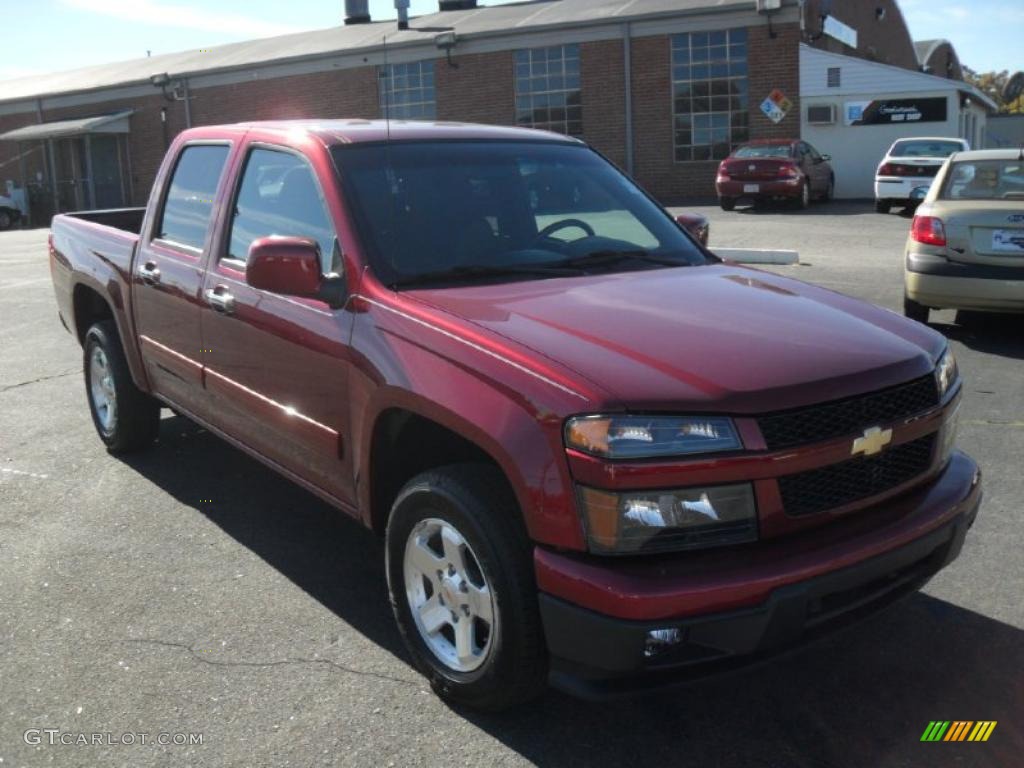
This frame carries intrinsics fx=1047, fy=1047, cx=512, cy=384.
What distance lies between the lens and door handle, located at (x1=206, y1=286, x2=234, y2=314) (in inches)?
167

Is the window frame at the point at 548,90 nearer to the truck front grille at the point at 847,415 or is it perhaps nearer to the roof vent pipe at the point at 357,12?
the roof vent pipe at the point at 357,12

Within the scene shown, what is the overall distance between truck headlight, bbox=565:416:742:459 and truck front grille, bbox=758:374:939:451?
0.43ft

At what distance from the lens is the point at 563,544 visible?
272 cm

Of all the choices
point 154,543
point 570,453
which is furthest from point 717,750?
point 154,543

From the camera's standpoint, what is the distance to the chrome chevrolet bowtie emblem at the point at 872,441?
9.48 ft

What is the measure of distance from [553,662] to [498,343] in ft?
2.92

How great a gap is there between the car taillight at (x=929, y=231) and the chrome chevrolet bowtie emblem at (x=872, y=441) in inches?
235

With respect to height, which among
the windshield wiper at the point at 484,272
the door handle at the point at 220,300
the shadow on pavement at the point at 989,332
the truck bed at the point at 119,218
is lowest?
the shadow on pavement at the point at 989,332

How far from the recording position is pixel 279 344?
12.9 feet

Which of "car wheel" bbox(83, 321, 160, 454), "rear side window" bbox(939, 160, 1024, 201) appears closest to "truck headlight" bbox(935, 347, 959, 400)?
"car wheel" bbox(83, 321, 160, 454)

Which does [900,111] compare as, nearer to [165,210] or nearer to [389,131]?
[165,210]

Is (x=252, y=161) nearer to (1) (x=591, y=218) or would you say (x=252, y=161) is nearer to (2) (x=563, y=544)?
(1) (x=591, y=218)

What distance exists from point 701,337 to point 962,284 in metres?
5.95

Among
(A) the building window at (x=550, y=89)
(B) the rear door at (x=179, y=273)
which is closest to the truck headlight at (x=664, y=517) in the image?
(B) the rear door at (x=179, y=273)
